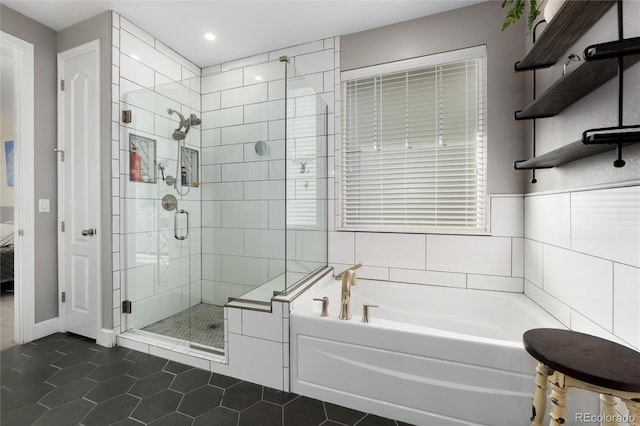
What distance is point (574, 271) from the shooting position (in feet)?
4.77

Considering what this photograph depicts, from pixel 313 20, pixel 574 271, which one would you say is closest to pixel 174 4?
pixel 313 20

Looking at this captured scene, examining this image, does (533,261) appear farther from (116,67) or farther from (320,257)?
(116,67)

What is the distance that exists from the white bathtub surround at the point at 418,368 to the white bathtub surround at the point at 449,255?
265 millimetres

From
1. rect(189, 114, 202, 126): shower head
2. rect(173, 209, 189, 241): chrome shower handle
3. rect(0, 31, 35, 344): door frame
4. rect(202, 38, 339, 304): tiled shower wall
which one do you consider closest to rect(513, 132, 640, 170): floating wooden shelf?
rect(202, 38, 339, 304): tiled shower wall

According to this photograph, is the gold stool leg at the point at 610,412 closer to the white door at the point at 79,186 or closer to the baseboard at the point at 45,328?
the white door at the point at 79,186

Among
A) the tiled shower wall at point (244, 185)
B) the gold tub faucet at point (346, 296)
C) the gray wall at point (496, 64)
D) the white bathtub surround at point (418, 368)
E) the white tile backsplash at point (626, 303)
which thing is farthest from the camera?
the gray wall at point (496, 64)

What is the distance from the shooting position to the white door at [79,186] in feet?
7.30

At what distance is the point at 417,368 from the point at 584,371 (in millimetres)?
708

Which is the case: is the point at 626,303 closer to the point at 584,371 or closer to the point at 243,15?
the point at 584,371

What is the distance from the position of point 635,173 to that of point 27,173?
3.61 m

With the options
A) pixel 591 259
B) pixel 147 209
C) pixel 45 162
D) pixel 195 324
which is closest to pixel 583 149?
pixel 591 259

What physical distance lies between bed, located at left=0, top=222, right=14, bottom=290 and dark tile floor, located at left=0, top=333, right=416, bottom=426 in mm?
1688

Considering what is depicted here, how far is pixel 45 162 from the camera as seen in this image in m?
2.30

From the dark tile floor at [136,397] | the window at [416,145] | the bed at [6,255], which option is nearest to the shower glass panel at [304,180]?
the window at [416,145]
